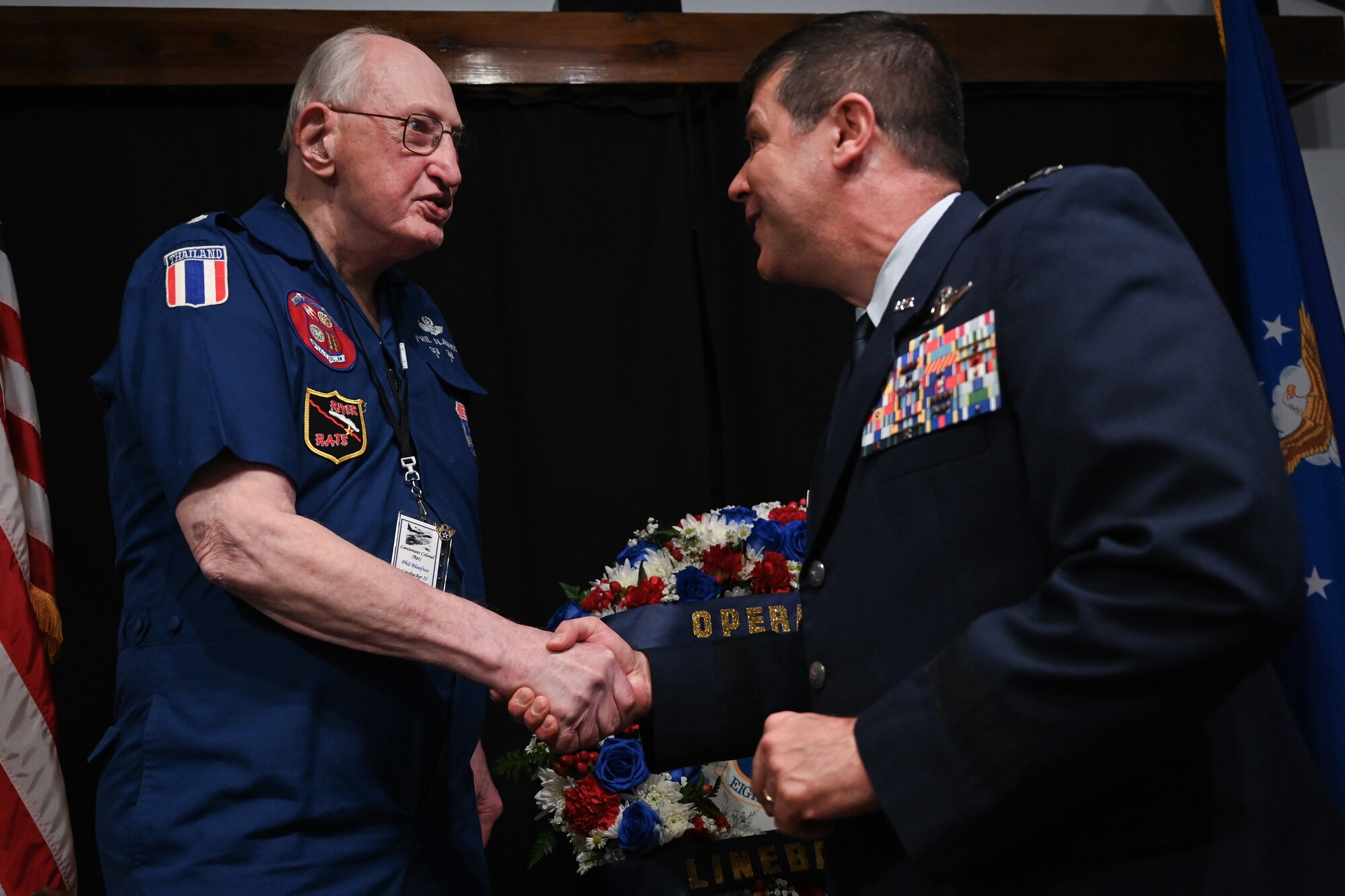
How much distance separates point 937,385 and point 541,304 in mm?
2208

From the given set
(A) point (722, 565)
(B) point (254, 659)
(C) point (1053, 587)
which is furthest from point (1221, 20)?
(B) point (254, 659)

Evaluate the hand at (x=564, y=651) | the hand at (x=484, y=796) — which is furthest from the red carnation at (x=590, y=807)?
the hand at (x=564, y=651)

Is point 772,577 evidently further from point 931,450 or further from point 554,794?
point 931,450

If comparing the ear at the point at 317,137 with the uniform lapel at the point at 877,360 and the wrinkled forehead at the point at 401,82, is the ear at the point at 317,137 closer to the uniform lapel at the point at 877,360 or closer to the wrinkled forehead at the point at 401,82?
the wrinkled forehead at the point at 401,82

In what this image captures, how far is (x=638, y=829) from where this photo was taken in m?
2.03

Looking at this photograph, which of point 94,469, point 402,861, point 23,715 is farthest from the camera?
point 94,469

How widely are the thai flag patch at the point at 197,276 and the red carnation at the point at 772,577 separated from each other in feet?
3.86

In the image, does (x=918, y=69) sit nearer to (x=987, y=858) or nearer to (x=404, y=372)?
(x=404, y=372)

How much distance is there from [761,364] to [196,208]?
1.69 meters

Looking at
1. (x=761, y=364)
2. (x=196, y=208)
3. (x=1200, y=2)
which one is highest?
(x=1200, y=2)

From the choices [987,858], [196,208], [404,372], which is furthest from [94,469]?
[987,858]

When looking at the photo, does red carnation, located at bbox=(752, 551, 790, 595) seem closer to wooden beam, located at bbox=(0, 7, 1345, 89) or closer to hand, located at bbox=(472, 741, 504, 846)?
hand, located at bbox=(472, 741, 504, 846)

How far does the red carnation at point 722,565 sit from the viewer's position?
2232 mm

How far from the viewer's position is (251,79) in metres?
3.00
